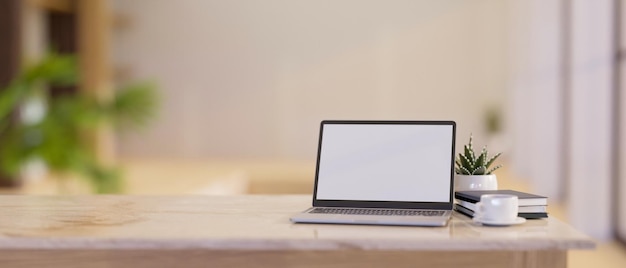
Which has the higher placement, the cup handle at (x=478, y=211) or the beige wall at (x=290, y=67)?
the beige wall at (x=290, y=67)

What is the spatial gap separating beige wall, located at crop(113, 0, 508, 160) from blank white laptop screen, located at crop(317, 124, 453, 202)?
7.68 metres

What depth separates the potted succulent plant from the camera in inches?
63.1

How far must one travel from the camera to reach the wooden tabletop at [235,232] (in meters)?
1.28

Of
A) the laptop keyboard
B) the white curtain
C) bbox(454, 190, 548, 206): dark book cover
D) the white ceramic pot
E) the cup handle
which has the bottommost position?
the laptop keyboard

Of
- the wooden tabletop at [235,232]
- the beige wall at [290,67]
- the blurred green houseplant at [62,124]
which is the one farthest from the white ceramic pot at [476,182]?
the beige wall at [290,67]

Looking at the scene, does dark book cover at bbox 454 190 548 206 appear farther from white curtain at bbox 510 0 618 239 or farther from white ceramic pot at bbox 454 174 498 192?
white curtain at bbox 510 0 618 239

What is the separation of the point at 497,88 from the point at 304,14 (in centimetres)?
224

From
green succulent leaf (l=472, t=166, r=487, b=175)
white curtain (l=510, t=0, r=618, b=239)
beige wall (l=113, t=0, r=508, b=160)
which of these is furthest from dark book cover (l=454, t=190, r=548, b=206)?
beige wall (l=113, t=0, r=508, b=160)

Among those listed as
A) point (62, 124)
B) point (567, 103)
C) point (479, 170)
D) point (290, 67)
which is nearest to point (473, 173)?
point (479, 170)

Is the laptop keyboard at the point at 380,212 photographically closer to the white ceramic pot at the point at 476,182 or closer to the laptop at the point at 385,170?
the laptop at the point at 385,170

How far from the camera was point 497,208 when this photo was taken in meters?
1.39

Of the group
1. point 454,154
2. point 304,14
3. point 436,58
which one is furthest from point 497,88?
point 454,154

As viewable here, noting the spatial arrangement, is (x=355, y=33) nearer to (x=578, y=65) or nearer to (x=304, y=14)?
(x=304, y=14)

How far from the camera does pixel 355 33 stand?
30.7 feet
